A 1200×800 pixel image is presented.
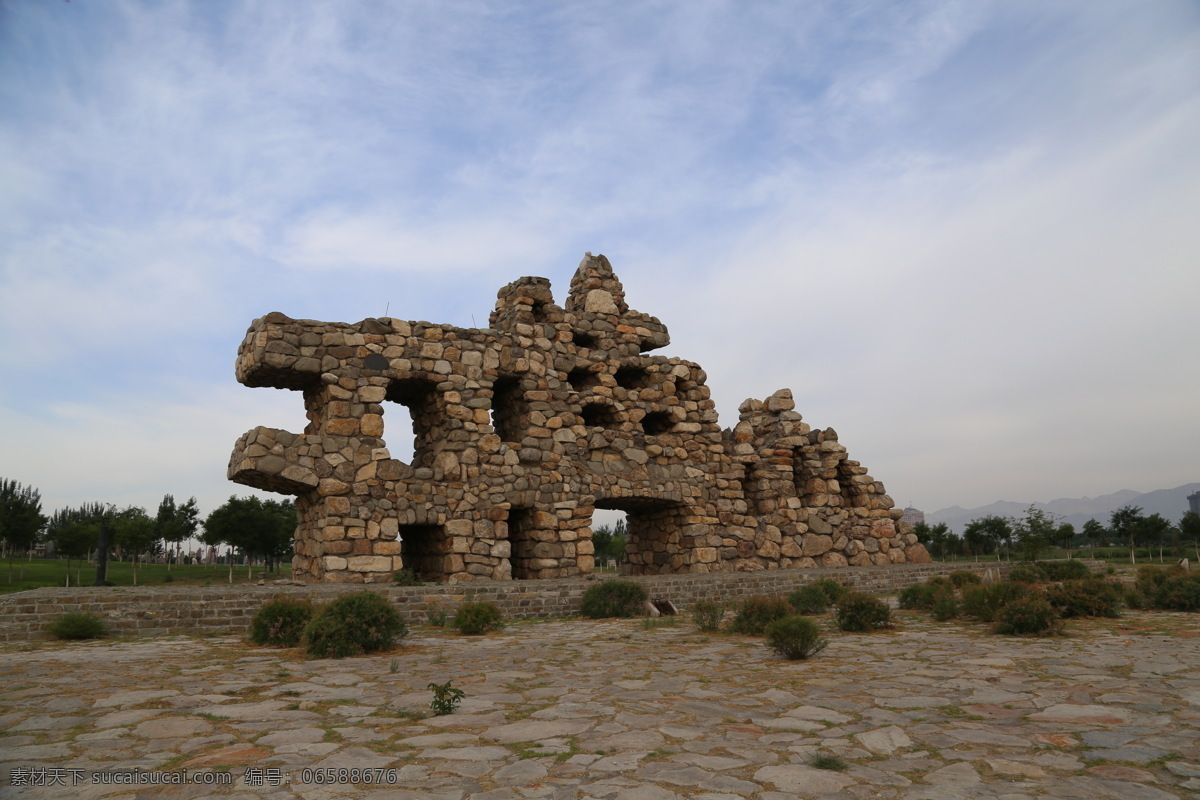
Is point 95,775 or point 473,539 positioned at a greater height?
point 473,539

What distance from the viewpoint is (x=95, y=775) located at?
366cm

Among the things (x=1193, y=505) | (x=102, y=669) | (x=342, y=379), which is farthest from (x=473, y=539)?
(x=1193, y=505)

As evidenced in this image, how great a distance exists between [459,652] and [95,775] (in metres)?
4.43

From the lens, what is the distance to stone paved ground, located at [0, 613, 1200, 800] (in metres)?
3.67

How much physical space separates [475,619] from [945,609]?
658 cm

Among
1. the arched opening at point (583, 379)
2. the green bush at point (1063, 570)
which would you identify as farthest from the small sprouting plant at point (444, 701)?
the green bush at point (1063, 570)

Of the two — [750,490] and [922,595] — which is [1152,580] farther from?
[750,490]

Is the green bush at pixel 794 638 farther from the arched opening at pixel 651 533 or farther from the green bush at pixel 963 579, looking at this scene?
the arched opening at pixel 651 533

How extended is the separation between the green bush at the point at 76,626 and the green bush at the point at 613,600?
6.31 meters

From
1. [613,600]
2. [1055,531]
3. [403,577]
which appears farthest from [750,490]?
[1055,531]

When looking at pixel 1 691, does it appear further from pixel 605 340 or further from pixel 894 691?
pixel 605 340

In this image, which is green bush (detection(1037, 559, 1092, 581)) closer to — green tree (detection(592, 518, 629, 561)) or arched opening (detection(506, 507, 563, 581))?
arched opening (detection(506, 507, 563, 581))

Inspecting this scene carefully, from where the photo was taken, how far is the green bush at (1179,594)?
436 inches

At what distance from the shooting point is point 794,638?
7.26 m
